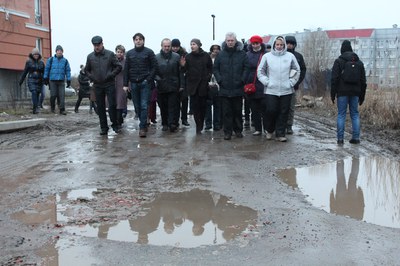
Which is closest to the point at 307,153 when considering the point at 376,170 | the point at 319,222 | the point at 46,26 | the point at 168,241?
the point at 376,170

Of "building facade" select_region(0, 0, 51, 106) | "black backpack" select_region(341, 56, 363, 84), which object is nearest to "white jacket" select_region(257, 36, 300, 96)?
"black backpack" select_region(341, 56, 363, 84)

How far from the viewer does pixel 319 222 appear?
442 centimetres

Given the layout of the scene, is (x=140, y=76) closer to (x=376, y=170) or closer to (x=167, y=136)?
(x=167, y=136)

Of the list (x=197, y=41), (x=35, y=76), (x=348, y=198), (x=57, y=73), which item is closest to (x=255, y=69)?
(x=197, y=41)

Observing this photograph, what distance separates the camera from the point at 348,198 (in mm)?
5348

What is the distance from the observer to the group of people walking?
8.92m

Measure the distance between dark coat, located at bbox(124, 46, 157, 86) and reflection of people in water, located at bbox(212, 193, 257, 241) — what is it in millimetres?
5128

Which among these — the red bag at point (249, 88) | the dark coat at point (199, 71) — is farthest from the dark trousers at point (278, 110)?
the dark coat at point (199, 71)

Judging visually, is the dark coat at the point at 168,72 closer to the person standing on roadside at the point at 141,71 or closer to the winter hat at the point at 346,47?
the person standing on roadside at the point at 141,71

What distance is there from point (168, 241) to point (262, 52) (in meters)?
6.40

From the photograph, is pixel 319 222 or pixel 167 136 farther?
pixel 167 136

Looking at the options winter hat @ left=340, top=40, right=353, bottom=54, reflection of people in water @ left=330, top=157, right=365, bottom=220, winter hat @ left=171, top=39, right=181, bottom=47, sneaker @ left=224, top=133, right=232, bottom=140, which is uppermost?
winter hat @ left=171, top=39, right=181, bottom=47

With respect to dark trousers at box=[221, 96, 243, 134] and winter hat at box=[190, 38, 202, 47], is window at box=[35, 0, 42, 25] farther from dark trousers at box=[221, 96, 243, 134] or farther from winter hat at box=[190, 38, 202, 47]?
dark trousers at box=[221, 96, 243, 134]

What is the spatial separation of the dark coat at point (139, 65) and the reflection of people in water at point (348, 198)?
4595 millimetres
